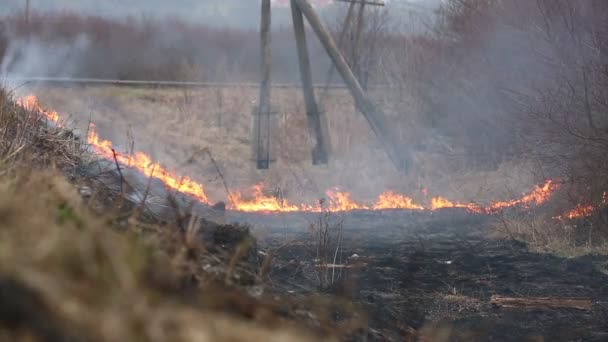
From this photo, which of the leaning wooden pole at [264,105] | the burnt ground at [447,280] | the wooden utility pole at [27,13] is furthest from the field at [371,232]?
the wooden utility pole at [27,13]

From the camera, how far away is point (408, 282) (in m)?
8.45

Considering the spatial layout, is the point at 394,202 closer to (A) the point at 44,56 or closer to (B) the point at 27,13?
(A) the point at 44,56

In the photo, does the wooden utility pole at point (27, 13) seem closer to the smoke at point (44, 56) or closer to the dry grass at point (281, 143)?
the smoke at point (44, 56)

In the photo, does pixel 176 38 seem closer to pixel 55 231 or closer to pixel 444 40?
pixel 444 40

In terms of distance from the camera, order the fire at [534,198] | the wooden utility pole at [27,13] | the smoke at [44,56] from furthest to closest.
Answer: the wooden utility pole at [27,13] < the smoke at [44,56] < the fire at [534,198]

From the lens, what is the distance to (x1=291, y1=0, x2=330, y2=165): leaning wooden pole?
15.3 metres

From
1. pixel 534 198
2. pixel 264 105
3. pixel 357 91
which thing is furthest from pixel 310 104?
pixel 534 198

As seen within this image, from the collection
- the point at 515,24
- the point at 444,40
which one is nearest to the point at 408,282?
the point at 515,24

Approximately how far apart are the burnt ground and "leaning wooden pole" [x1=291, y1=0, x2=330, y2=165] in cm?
312

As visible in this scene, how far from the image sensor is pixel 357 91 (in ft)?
50.6

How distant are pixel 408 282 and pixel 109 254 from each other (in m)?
6.75

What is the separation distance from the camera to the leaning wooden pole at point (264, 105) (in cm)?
1462

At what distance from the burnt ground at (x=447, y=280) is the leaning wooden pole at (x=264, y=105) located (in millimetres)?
2421

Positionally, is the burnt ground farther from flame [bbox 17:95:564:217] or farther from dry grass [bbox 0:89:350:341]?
dry grass [bbox 0:89:350:341]
